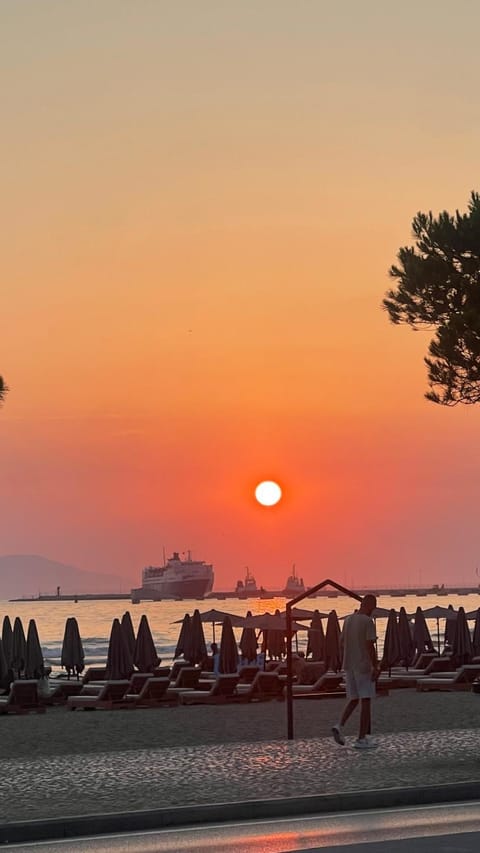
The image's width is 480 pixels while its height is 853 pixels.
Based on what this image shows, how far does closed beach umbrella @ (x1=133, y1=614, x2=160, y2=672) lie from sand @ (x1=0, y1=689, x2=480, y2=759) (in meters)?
4.26

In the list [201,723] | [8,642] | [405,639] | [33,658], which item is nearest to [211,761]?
[201,723]

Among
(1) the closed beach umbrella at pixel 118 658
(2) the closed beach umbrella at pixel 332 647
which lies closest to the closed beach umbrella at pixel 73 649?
(1) the closed beach umbrella at pixel 118 658

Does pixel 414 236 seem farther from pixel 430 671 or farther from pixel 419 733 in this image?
pixel 430 671

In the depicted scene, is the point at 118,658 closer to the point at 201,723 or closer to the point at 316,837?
the point at 201,723

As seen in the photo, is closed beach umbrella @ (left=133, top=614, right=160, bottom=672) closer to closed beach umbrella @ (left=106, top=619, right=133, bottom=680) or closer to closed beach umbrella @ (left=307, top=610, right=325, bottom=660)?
closed beach umbrella @ (left=106, top=619, right=133, bottom=680)

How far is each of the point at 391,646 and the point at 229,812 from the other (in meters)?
24.7

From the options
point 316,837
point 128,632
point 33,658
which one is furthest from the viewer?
point 128,632

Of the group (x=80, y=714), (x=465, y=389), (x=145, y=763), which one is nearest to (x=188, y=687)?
(x=80, y=714)

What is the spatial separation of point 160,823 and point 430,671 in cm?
2282

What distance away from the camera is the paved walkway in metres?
11.7

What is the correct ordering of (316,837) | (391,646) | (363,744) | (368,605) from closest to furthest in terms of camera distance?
(316,837) < (363,744) < (368,605) < (391,646)

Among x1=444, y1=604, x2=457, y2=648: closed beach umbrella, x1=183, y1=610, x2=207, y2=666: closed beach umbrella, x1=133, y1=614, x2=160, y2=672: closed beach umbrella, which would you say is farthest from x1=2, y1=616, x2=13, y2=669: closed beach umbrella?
x1=444, y1=604, x2=457, y2=648: closed beach umbrella

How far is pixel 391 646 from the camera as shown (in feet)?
116

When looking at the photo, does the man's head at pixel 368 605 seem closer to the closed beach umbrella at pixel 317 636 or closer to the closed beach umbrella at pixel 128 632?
the closed beach umbrella at pixel 128 632
